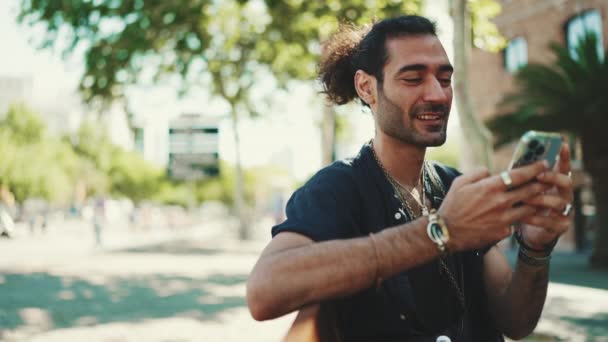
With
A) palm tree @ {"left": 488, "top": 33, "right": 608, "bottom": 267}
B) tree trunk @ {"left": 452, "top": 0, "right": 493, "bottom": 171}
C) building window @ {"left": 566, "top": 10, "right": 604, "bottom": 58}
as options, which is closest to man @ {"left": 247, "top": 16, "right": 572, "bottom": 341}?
tree trunk @ {"left": 452, "top": 0, "right": 493, "bottom": 171}

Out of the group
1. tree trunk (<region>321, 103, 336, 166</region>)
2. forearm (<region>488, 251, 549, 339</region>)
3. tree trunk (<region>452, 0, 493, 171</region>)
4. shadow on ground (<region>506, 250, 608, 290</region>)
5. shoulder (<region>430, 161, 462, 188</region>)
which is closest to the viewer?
forearm (<region>488, 251, 549, 339</region>)

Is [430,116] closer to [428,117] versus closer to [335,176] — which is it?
[428,117]

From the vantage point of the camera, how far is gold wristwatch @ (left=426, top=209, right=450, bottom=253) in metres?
1.30

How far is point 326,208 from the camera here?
1606 millimetres

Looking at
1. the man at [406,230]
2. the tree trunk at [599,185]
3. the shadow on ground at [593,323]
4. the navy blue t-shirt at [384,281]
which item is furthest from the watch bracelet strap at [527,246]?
the tree trunk at [599,185]

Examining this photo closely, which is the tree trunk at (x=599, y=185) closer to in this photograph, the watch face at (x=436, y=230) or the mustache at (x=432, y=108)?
the mustache at (x=432, y=108)

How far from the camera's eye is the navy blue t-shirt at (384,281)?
5.24ft

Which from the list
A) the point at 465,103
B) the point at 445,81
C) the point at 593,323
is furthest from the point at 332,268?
the point at 593,323

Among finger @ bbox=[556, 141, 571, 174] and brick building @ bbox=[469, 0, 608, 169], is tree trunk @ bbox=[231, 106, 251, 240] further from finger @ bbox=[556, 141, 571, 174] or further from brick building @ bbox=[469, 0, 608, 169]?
finger @ bbox=[556, 141, 571, 174]

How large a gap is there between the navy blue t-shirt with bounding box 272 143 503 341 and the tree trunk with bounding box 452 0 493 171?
5017 mm

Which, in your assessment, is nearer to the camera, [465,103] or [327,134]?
[465,103]

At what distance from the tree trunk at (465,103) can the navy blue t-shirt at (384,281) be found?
16.5 feet

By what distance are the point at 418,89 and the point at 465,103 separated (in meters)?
5.17

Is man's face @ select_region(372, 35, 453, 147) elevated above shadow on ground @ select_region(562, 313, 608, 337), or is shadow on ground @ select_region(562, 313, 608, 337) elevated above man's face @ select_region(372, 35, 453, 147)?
man's face @ select_region(372, 35, 453, 147)
